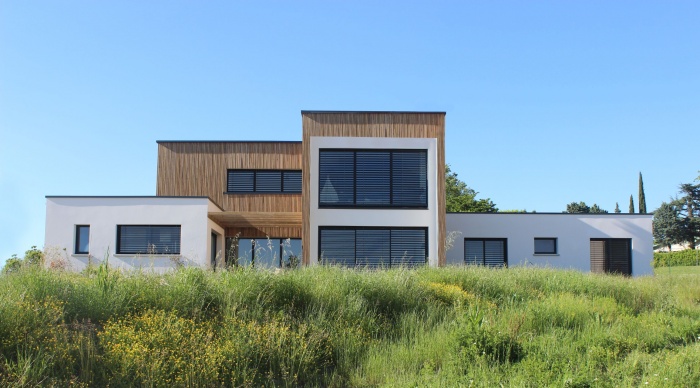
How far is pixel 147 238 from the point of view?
2028 cm

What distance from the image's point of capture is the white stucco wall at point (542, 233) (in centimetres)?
2325

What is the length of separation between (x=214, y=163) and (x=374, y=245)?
7710 millimetres

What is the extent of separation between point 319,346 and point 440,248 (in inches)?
459

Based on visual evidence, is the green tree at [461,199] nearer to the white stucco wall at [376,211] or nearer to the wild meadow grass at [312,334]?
the white stucco wall at [376,211]

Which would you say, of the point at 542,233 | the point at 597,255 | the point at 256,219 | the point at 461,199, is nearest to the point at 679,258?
the point at 461,199

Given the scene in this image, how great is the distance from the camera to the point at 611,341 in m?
9.31

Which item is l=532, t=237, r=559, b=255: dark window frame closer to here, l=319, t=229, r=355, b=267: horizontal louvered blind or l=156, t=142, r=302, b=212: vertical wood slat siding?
l=319, t=229, r=355, b=267: horizontal louvered blind

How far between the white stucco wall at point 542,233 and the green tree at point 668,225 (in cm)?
3894

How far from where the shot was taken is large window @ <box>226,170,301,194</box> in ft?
79.8

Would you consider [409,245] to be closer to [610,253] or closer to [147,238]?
[147,238]

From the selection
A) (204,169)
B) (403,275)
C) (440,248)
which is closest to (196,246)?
(204,169)

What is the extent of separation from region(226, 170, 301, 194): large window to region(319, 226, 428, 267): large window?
441cm

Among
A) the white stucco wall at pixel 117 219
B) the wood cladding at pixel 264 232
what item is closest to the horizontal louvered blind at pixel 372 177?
the wood cladding at pixel 264 232

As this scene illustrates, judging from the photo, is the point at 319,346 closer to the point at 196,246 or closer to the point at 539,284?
the point at 539,284
